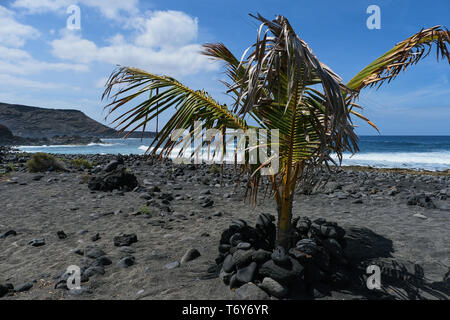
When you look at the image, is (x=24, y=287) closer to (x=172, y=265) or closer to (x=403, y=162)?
(x=172, y=265)

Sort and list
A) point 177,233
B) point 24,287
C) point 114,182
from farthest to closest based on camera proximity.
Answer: point 114,182, point 177,233, point 24,287

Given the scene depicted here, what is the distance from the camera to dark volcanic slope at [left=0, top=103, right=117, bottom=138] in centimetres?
8625

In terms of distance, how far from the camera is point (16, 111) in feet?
306

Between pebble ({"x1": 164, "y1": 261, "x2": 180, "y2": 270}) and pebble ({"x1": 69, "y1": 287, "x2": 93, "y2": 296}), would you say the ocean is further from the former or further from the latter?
pebble ({"x1": 69, "y1": 287, "x2": 93, "y2": 296})

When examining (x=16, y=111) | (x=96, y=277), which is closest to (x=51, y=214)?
(x=96, y=277)

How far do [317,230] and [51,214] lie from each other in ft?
18.1

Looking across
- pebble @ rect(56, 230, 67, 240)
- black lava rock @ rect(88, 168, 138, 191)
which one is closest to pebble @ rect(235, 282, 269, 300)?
pebble @ rect(56, 230, 67, 240)

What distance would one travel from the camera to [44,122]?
3588 inches

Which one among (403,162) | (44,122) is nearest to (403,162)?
(403,162)

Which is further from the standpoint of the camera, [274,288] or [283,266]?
[283,266]

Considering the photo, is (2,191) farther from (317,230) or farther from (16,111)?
(16,111)

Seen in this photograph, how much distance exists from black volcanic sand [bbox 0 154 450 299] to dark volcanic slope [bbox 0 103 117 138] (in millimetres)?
86333

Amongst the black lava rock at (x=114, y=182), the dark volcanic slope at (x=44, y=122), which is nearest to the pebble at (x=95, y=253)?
the black lava rock at (x=114, y=182)

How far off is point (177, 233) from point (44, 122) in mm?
102566
